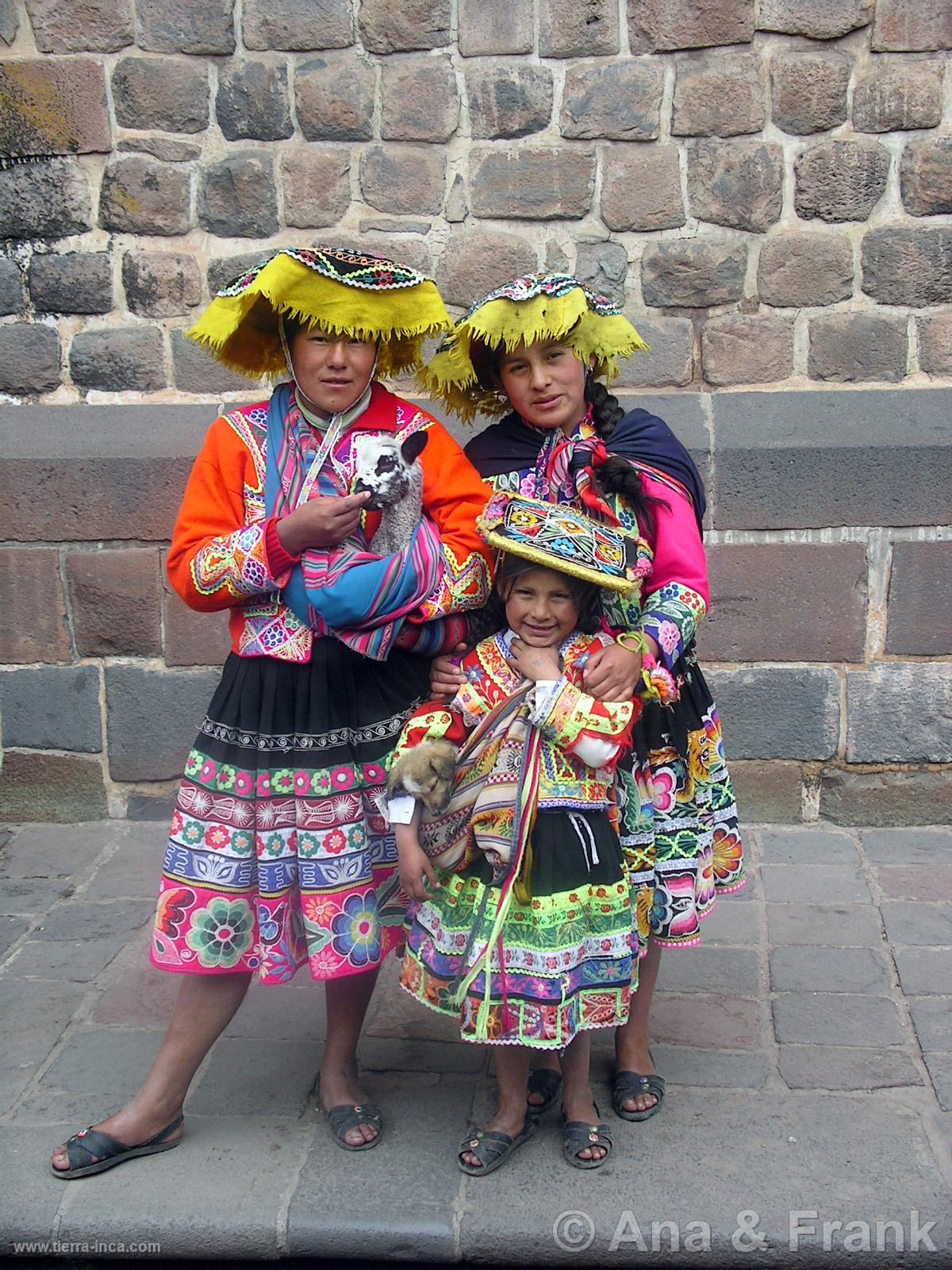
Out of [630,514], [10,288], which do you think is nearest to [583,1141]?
[630,514]

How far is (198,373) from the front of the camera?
13.9ft

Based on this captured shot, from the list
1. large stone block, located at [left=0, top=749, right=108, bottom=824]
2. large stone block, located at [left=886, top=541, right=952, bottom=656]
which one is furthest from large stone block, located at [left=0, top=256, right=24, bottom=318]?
large stone block, located at [left=886, top=541, right=952, bottom=656]

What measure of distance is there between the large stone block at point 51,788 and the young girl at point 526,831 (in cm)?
230

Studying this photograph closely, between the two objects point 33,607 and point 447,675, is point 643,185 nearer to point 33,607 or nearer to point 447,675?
point 447,675

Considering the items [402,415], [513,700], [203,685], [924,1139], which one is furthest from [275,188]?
[924,1139]

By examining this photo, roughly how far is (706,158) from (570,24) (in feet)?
1.97

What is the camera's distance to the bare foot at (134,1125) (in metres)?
2.52

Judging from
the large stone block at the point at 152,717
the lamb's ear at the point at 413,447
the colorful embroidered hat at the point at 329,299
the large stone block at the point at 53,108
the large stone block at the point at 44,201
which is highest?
the large stone block at the point at 53,108

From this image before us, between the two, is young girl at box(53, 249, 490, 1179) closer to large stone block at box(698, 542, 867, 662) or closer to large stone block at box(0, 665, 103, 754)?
large stone block at box(698, 542, 867, 662)

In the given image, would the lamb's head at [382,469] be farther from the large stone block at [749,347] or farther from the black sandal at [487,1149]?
the large stone block at [749,347]

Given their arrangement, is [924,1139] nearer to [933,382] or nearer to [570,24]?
[933,382]

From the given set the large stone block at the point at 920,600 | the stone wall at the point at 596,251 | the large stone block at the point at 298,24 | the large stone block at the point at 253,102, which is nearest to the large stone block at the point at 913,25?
the stone wall at the point at 596,251

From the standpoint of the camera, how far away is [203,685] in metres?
4.30

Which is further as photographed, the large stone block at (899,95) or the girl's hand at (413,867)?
the large stone block at (899,95)
